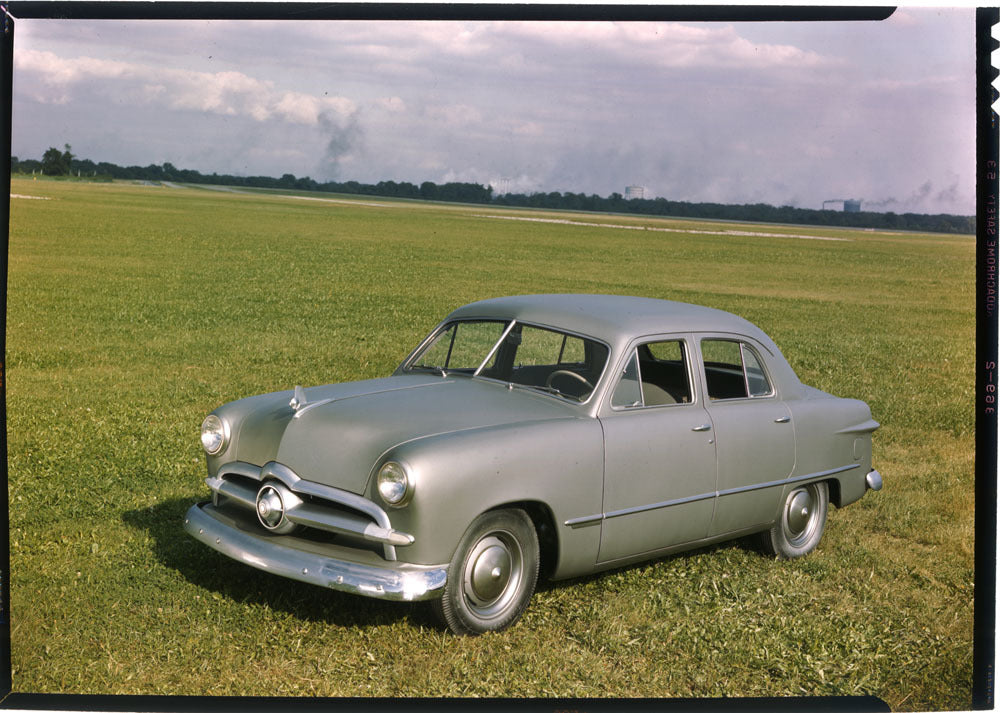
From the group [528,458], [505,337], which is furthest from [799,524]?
[528,458]

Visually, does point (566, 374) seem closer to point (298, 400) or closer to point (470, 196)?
point (298, 400)

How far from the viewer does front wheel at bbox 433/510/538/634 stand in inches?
194

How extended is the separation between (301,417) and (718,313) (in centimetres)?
273

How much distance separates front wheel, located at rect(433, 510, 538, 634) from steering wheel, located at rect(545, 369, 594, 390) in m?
0.92

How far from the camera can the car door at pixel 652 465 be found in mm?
5512

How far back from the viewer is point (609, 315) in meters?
6.09

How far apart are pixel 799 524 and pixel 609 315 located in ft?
6.25

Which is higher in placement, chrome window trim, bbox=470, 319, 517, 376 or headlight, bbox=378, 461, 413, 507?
chrome window trim, bbox=470, 319, 517, 376

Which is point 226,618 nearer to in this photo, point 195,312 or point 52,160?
point 52,160

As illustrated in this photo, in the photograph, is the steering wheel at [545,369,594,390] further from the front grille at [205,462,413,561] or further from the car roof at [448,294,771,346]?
the front grille at [205,462,413,561]

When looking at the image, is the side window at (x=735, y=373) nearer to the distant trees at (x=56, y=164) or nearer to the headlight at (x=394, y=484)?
the headlight at (x=394, y=484)

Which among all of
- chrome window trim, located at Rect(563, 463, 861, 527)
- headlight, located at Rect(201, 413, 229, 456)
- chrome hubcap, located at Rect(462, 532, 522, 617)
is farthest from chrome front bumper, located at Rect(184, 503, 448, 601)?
chrome window trim, located at Rect(563, 463, 861, 527)

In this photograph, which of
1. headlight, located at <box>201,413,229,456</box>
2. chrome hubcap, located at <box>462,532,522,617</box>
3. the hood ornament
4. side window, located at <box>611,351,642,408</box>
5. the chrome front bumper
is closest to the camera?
the chrome front bumper

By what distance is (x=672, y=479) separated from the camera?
5742 millimetres
